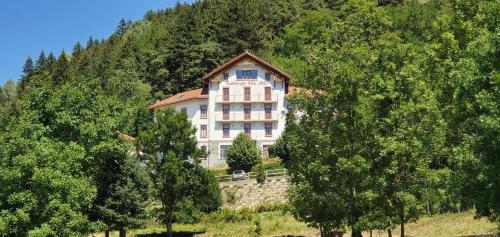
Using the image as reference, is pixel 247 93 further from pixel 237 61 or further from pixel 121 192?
pixel 121 192

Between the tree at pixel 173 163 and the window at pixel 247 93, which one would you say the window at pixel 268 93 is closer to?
the window at pixel 247 93

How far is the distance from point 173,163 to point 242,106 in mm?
29613

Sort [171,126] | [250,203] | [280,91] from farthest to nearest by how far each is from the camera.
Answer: [280,91] → [250,203] → [171,126]

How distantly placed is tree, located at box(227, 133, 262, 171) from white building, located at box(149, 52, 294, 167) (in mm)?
6812

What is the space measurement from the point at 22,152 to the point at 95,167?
19.6 feet

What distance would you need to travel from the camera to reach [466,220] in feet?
98.0

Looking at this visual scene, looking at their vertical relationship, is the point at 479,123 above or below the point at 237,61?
below

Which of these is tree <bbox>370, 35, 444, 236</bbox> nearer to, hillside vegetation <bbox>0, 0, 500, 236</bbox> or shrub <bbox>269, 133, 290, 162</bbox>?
hillside vegetation <bbox>0, 0, 500, 236</bbox>

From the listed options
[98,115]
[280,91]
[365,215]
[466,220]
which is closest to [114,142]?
Result: [98,115]

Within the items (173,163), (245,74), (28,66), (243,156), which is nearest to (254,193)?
(243,156)

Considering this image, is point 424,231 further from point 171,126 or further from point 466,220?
point 171,126

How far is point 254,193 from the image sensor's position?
1953 inches

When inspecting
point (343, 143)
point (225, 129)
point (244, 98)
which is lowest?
point (343, 143)

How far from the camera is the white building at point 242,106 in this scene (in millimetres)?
64875
